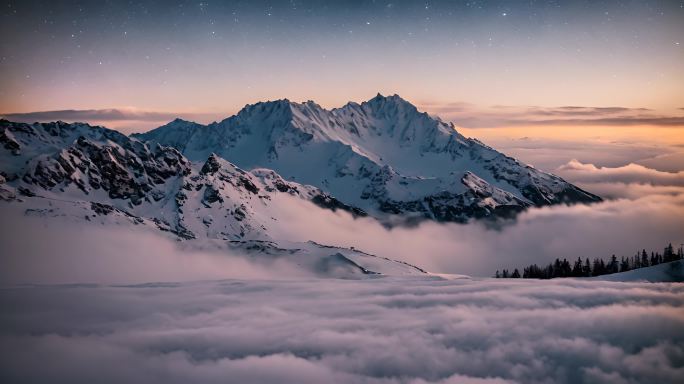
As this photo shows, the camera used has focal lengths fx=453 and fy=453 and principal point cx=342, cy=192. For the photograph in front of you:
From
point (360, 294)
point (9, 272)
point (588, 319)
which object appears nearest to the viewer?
point (588, 319)

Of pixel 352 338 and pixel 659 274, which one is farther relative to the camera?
pixel 659 274

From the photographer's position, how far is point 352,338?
177 feet

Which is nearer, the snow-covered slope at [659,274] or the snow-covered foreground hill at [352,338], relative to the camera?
the snow-covered foreground hill at [352,338]

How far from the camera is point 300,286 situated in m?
79.2

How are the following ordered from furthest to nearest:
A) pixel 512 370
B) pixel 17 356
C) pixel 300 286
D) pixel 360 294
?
pixel 300 286 < pixel 360 294 < pixel 512 370 < pixel 17 356

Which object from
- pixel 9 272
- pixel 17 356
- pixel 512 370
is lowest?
pixel 9 272

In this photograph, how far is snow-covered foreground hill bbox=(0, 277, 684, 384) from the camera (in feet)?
152

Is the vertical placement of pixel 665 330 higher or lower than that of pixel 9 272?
higher

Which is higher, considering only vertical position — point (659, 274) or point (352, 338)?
point (352, 338)

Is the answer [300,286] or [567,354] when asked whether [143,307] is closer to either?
[300,286]

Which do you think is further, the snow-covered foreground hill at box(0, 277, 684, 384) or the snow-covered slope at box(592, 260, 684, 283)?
the snow-covered slope at box(592, 260, 684, 283)

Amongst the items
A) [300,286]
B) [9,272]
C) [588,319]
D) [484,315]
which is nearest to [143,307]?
[300,286]

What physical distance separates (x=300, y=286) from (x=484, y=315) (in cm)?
3293

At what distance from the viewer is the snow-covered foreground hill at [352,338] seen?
152ft
